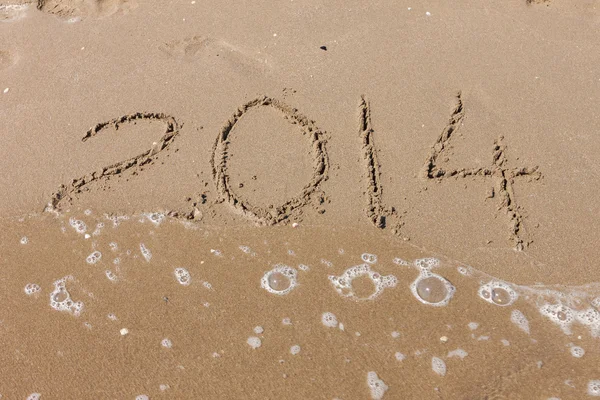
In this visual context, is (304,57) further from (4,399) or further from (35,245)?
(4,399)

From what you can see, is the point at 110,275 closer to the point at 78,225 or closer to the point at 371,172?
the point at 78,225

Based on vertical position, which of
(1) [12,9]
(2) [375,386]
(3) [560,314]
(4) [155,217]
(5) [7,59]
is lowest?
(2) [375,386]

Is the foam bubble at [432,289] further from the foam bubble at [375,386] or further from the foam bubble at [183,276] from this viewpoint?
the foam bubble at [183,276]

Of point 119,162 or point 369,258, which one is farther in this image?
point 119,162

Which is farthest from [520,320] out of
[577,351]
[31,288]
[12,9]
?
[12,9]

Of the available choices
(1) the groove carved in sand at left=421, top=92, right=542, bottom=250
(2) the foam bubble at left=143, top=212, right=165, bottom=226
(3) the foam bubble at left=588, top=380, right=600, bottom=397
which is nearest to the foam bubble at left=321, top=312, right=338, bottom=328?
(1) the groove carved in sand at left=421, top=92, right=542, bottom=250
